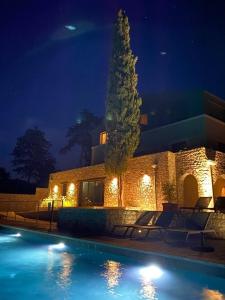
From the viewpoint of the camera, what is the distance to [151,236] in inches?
420

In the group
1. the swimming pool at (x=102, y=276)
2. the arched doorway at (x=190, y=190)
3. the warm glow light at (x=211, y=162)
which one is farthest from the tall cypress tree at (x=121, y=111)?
the swimming pool at (x=102, y=276)

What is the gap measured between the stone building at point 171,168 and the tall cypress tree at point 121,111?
4.45 ft

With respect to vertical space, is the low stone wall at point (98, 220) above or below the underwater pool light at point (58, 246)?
above

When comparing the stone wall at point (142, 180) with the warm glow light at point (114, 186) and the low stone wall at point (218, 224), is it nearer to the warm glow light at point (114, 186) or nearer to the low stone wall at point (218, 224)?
the warm glow light at point (114, 186)

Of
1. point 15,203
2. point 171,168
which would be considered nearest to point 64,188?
point 15,203

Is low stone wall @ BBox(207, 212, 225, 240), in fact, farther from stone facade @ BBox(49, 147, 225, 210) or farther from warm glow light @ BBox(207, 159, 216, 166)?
warm glow light @ BBox(207, 159, 216, 166)

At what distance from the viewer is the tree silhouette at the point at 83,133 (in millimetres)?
43875

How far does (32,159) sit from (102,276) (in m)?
44.4

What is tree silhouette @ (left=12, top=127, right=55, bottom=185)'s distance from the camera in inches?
1896

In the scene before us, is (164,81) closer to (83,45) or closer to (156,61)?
(156,61)

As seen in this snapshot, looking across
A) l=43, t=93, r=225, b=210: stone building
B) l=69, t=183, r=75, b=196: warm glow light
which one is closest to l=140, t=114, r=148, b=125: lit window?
l=43, t=93, r=225, b=210: stone building

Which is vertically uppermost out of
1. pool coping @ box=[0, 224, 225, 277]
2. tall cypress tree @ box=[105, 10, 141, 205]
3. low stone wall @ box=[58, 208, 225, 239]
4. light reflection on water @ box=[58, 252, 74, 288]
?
tall cypress tree @ box=[105, 10, 141, 205]

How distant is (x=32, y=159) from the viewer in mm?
48719

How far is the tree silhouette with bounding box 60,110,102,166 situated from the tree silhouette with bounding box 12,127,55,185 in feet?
20.3
